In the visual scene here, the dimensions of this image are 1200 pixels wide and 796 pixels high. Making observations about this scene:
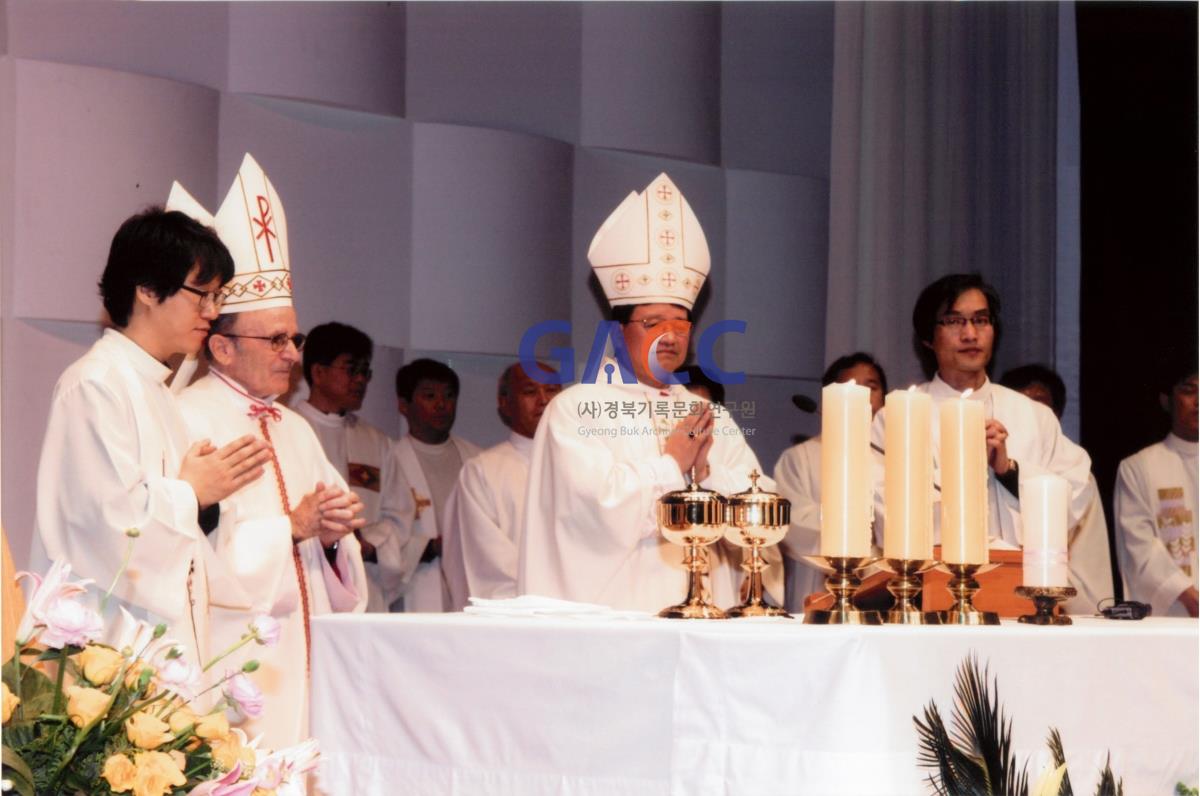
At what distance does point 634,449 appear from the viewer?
4.15 metres

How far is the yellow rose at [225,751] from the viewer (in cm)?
151

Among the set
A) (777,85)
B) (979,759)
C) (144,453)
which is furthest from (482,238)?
(979,759)

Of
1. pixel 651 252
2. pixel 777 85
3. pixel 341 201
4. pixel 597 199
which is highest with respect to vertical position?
pixel 777 85

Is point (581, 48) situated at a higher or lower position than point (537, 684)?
higher

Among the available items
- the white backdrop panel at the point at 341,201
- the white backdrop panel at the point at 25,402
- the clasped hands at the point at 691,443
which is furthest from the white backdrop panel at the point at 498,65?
the clasped hands at the point at 691,443

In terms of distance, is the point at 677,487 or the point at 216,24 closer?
the point at 677,487

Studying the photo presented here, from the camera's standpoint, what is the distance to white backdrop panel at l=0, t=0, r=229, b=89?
5359mm

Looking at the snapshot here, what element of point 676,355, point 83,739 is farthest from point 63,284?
point 83,739

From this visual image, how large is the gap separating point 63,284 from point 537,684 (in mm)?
3480

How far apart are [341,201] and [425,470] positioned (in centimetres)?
119

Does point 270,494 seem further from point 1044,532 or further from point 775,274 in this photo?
point 775,274

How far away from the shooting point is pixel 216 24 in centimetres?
591

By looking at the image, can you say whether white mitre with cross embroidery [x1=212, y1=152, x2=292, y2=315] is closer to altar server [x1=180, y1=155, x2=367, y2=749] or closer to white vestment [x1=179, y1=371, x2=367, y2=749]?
altar server [x1=180, y1=155, x2=367, y2=749]

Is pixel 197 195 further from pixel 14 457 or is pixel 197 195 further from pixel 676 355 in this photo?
pixel 676 355
